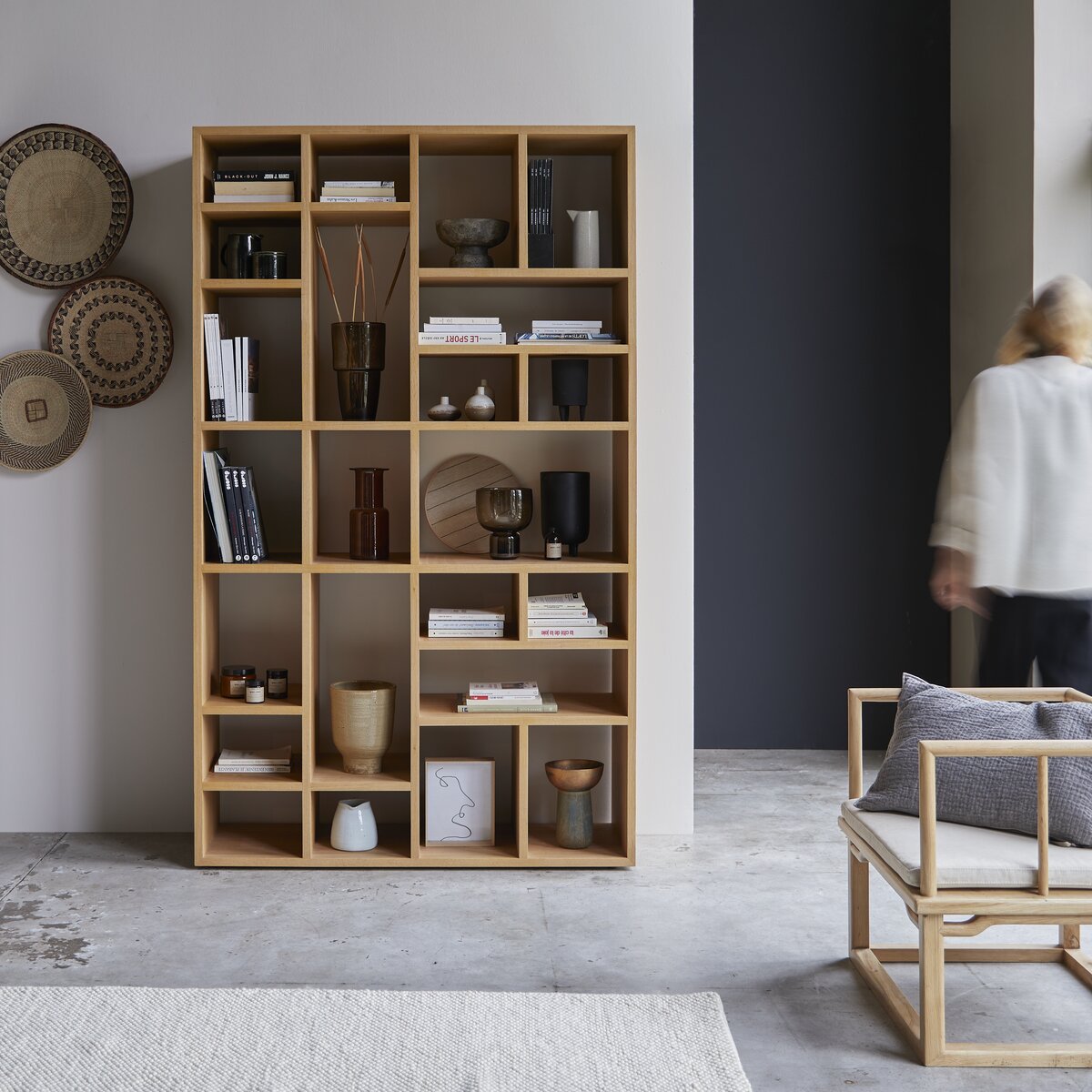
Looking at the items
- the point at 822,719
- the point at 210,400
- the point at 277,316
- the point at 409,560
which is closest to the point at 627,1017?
the point at 409,560

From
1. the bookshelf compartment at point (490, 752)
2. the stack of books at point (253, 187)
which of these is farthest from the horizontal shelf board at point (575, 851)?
the stack of books at point (253, 187)

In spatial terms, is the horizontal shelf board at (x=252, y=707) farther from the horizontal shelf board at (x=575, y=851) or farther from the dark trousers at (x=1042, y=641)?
the dark trousers at (x=1042, y=641)

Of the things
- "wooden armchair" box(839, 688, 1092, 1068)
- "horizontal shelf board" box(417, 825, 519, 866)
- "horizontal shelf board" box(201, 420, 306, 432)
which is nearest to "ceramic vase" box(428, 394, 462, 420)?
"horizontal shelf board" box(201, 420, 306, 432)

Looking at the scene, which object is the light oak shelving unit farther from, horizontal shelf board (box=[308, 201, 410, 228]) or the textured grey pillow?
the textured grey pillow

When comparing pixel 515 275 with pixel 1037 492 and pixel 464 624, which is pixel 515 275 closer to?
pixel 464 624

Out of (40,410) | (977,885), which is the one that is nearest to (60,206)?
(40,410)

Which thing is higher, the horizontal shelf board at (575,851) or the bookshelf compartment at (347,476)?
the bookshelf compartment at (347,476)

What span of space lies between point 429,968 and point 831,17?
4260 millimetres

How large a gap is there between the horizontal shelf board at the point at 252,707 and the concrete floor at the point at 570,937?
487 mm

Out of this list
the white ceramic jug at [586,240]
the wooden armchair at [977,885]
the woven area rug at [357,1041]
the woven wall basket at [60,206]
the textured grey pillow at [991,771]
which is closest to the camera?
the woven area rug at [357,1041]

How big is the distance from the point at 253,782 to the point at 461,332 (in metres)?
1.54

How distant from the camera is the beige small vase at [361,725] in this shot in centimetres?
371

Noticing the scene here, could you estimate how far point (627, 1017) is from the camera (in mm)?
2521

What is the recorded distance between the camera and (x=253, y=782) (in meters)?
3.70
